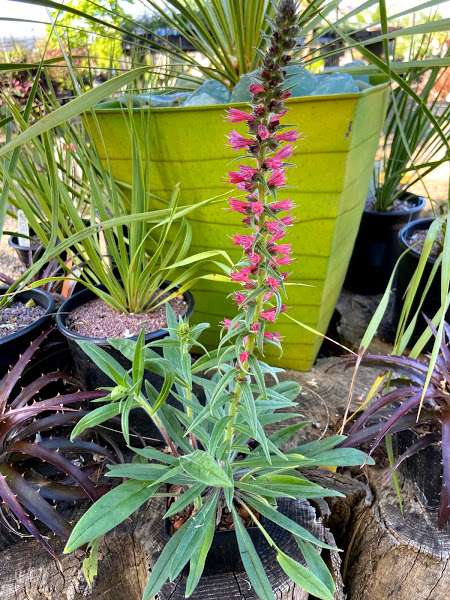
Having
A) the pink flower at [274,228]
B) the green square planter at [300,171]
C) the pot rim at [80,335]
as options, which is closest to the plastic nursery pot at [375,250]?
the green square planter at [300,171]

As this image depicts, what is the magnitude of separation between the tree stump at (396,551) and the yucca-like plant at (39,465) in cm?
50

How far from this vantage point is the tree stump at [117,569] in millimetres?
715

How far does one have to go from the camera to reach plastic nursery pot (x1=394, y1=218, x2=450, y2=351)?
4.31 ft

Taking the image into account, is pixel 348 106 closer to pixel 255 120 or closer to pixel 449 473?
pixel 255 120

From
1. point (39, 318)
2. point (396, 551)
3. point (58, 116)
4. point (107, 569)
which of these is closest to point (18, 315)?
point (39, 318)

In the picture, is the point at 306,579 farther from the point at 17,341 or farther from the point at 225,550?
the point at 17,341

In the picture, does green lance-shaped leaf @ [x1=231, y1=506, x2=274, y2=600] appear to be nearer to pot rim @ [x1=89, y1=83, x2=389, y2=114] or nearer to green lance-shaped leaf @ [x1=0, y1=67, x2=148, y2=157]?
green lance-shaped leaf @ [x1=0, y1=67, x2=148, y2=157]

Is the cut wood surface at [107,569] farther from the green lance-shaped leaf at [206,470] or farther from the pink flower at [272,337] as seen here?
→ the pink flower at [272,337]

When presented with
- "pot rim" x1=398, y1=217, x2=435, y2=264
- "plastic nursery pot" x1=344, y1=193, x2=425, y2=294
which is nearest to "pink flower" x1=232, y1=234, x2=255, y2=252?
"pot rim" x1=398, y1=217, x2=435, y2=264

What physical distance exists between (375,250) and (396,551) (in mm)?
1211

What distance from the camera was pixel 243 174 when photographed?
0.49 meters

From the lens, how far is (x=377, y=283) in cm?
181

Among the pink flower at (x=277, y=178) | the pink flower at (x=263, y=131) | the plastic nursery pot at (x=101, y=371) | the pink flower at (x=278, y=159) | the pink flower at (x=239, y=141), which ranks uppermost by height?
the pink flower at (x=263, y=131)

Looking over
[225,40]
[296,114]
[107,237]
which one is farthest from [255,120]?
[225,40]
